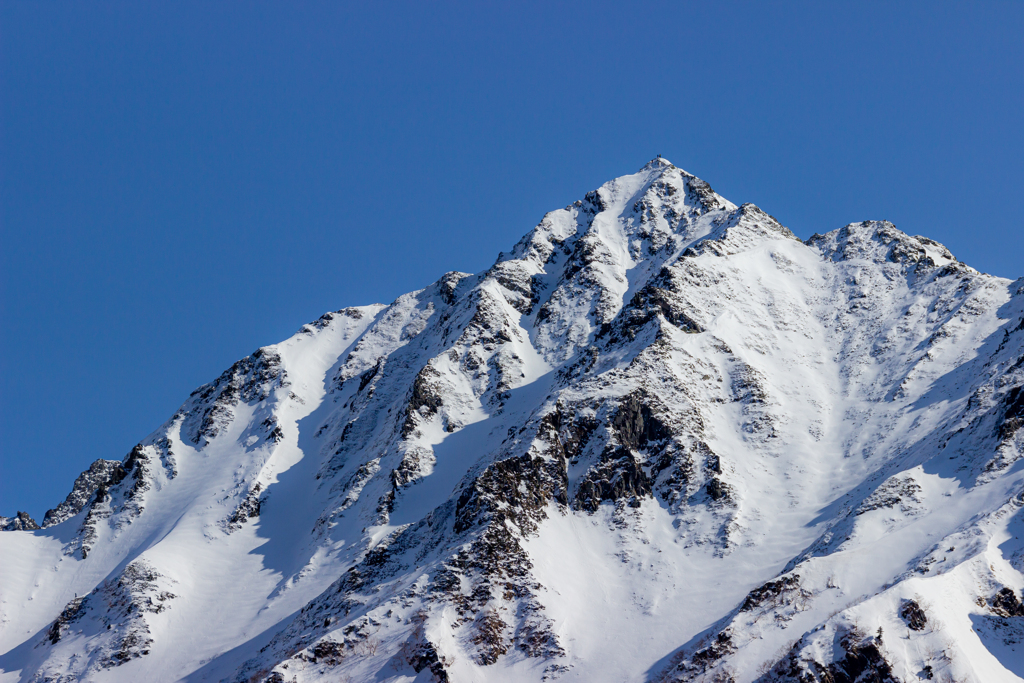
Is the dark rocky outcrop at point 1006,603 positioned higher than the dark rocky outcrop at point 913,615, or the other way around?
the dark rocky outcrop at point 913,615

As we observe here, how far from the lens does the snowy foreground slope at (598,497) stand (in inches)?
3174

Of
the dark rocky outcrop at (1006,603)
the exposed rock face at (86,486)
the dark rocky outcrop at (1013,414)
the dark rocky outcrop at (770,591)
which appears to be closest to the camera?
the dark rocky outcrop at (1006,603)

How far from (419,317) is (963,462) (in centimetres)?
11240

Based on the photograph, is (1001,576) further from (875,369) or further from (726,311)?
(726,311)

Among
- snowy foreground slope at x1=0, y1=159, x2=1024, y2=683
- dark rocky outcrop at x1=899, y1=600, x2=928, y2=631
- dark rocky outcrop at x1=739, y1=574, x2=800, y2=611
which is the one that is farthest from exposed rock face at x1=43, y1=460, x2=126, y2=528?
dark rocky outcrop at x1=899, y1=600, x2=928, y2=631

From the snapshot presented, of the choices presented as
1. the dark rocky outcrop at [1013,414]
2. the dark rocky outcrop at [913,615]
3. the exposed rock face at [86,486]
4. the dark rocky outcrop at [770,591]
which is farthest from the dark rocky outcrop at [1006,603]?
the exposed rock face at [86,486]

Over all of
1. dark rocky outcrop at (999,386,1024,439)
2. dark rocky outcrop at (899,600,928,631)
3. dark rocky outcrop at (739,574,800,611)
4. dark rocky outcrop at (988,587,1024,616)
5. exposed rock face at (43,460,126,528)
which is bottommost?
dark rocky outcrop at (988,587,1024,616)

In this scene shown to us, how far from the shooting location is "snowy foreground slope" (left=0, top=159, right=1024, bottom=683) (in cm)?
8062

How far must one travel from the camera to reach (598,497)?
347 ft

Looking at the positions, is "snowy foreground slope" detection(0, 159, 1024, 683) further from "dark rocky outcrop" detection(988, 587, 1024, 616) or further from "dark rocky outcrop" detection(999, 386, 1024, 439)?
"dark rocky outcrop" detection(999, 386, 1024, 439)

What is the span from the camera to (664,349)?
125m

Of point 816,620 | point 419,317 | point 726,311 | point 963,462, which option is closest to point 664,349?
point 726,311

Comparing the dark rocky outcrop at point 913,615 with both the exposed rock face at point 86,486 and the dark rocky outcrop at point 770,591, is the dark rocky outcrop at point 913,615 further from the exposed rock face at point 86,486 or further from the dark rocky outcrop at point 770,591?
the exposed rock face at point 86,486

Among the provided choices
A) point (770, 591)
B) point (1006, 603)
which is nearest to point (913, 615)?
point (1006, 603)
